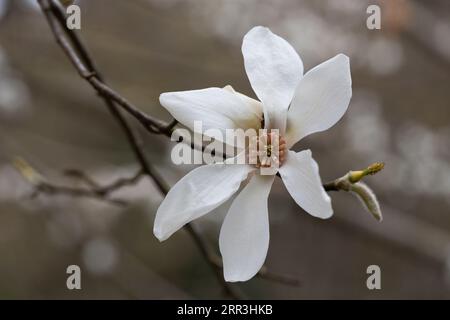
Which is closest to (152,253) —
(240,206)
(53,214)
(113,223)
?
(113,223)

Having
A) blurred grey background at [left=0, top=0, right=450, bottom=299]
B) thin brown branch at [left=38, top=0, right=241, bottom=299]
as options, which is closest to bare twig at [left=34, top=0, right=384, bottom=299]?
thin brown branch at [left=38, top=0, right=241, bottom=299]

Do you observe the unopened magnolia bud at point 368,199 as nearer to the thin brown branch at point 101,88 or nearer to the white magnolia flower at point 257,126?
the white magnolia flower at point 257,126

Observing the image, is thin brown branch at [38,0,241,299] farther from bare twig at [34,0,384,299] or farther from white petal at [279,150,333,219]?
white petal at [279,150,333,219]

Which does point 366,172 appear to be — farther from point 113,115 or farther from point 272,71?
point 113,115

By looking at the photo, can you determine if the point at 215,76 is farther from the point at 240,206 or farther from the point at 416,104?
the point at 240,206

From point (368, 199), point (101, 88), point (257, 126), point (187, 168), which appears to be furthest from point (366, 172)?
point (187, 168)
